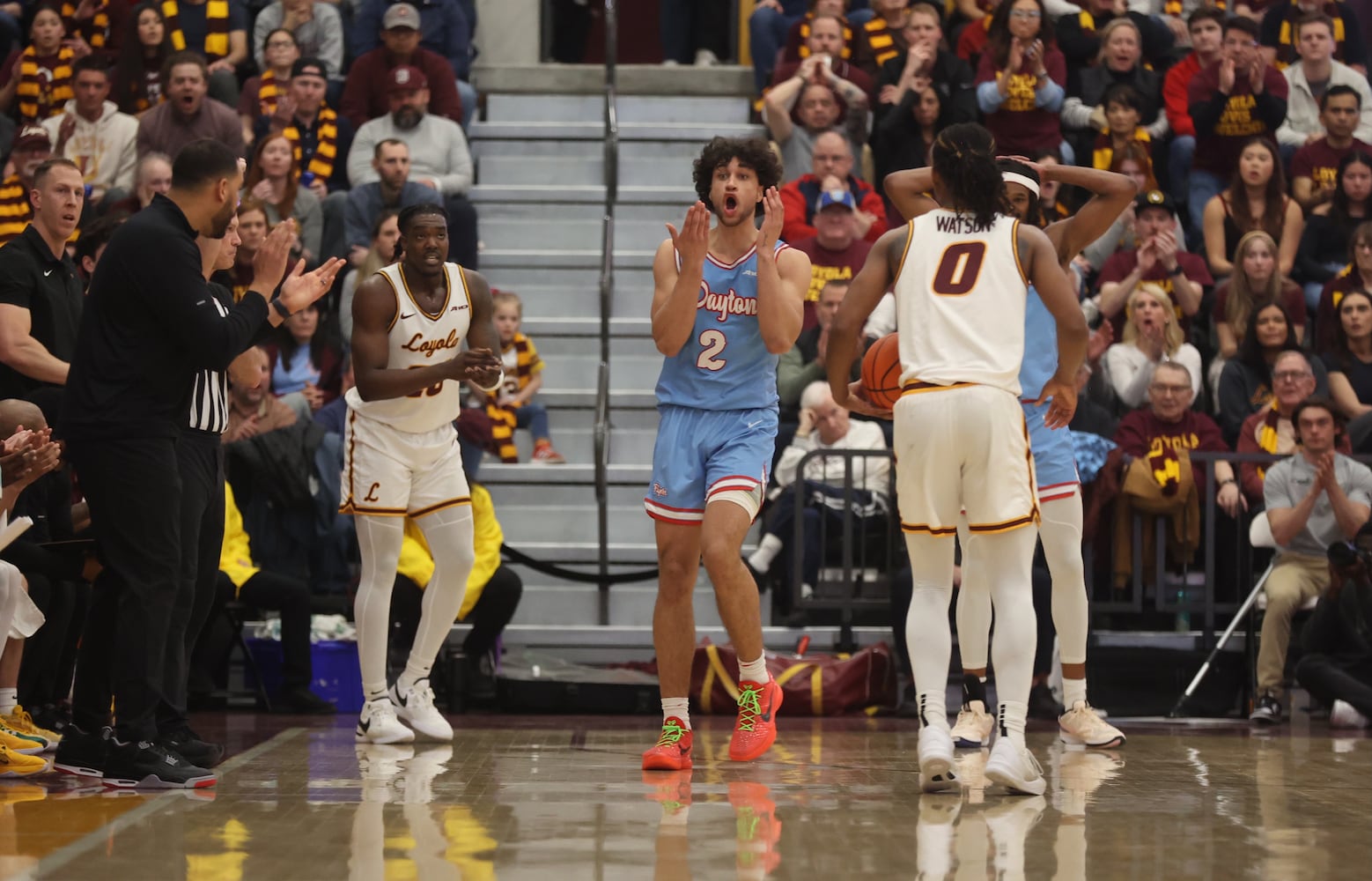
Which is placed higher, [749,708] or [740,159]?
[740,159]

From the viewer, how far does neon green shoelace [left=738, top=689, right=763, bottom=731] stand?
664 centimetres

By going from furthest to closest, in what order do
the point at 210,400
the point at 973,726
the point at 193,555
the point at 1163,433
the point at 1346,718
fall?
the point at 1163,433 → the point at 1346,718 → the point at 973,726 → the point at 210,400 → the point at 193,555

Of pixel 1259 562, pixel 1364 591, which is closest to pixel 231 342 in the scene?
pixel 1364 591

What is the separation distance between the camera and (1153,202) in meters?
11.8

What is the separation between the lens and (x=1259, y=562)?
34.2 ft

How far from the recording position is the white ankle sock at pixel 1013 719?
5.67m

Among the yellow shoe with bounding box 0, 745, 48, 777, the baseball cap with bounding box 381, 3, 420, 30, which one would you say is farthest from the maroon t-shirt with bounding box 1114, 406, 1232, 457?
the yellow shoe with bounding box 0, 745, 48, 777

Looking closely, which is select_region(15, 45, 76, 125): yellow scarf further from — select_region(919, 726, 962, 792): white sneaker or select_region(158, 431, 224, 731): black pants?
select_region(919, 726, 962, 792): white sneaker

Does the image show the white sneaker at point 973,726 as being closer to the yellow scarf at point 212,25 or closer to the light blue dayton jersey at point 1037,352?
the light blue dayton jersey at point 1037,352

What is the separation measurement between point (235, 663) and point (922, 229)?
5560mm

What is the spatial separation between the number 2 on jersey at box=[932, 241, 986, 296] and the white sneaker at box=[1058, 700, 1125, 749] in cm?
237

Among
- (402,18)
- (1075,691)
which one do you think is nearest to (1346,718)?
(1075,691)

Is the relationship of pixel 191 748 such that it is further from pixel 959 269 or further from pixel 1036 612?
pixel 1036 612

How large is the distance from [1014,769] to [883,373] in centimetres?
152
